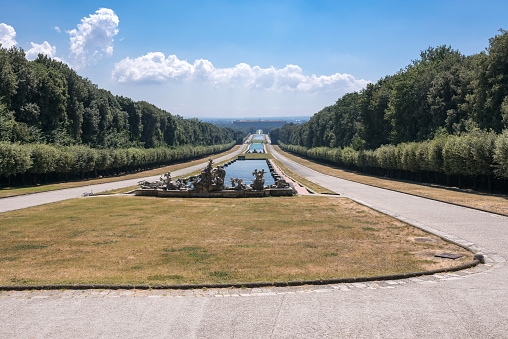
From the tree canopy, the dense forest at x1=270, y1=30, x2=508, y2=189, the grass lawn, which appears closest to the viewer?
the grass lawn

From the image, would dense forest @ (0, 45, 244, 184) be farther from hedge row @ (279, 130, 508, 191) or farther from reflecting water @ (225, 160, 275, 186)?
hedge row @ (279, 130, 508, 191)

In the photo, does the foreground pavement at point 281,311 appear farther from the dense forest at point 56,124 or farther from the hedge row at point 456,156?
the dense forest at point 56,124

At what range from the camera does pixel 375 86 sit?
90688mm

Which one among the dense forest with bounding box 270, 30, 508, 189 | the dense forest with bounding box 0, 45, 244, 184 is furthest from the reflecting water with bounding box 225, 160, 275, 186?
the dense forest with bounding box 0, 45, 244, 184

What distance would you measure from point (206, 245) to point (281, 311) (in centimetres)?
783

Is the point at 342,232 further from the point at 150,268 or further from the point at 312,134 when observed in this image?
the point at 312,134

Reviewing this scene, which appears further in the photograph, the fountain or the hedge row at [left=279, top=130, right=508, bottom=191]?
the fountain

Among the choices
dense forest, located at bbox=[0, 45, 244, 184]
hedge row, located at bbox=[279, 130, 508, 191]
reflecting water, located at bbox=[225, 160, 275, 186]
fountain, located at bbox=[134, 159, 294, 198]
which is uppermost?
dense forest, located at bbox=[0, 45, 244, 184]

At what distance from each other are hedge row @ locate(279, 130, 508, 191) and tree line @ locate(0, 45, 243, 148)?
50373mm

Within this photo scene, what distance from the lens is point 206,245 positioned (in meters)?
16.9

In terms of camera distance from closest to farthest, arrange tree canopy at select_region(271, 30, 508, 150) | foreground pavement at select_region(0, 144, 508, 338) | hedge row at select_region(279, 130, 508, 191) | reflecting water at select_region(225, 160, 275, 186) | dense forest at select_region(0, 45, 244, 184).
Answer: foreground pavement at select_region(0, 144, 508, 338) → hedge row at select_region(279, 130, 508, 191) → tree canopy at select_region(271, 30, 508, 150) → dense forest at select_region(0, 45, 244, 184) → reflecting water at select_region(225, 160, 275, 186)

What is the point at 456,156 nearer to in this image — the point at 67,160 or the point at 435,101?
the point at 435,101

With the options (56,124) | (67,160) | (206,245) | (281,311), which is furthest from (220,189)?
(56,124)

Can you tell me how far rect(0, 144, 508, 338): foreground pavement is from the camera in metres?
8.45
